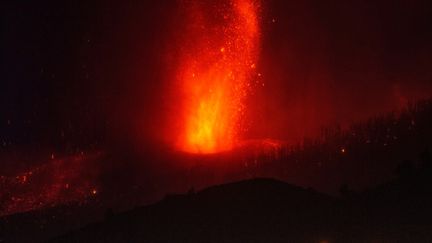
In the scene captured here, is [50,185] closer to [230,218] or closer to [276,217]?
[230,218]

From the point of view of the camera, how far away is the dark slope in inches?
852

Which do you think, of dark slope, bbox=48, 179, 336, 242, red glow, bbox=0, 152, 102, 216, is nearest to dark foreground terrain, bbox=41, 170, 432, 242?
dark slope, bbox=48, 179, 336, 242

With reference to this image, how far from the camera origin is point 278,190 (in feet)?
83.9

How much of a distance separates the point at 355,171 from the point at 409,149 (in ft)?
10.8

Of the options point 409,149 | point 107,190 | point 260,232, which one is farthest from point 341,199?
point 107,190

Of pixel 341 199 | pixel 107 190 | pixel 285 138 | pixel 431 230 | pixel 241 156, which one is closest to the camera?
pixel 431 230

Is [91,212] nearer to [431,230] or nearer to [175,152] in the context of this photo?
[175,152]

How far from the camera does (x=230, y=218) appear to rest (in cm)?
2353

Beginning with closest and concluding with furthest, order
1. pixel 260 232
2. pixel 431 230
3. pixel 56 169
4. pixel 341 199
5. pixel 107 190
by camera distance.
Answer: pixel 431 230, pixel 260 232, pixel 341 199, pixel 107 190, pixel 56 169

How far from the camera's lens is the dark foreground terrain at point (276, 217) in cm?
2102

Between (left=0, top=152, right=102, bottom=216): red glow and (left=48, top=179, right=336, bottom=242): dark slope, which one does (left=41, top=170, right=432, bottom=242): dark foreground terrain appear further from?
(left=0, top=152, right=102, bottom=216): red glow

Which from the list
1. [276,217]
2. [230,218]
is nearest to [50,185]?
[230,218]

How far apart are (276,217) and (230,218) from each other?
140 cm

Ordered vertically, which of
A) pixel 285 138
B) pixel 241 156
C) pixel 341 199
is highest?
pixel 285 138
